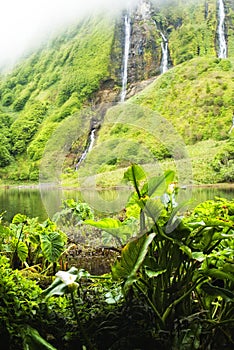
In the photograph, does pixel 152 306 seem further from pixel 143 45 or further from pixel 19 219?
pixel 143 45

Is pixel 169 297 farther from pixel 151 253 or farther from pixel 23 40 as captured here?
pixel 23 40

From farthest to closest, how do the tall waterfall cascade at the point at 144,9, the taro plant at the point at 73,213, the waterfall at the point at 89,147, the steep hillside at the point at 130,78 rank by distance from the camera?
the tall waterfall cascade at the point at 144,9, the steep hillside at the point at 130,78, the waterfall at the point at 89,147, the taro plant at the point at 73,213

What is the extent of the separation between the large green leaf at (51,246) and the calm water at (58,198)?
0.07 m

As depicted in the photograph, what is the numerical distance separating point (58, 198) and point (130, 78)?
1.21 meters

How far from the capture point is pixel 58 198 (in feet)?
4.38

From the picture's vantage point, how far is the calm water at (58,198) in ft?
4.17

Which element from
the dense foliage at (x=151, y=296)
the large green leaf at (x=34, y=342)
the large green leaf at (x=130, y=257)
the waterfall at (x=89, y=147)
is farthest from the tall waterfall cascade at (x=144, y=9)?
the large green leaf at (x=34, y=342)

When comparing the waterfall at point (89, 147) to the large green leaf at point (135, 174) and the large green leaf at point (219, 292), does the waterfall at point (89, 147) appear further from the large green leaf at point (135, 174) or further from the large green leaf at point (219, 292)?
the large green leaf at point (219, 292)

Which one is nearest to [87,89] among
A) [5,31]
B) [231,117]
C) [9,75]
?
[9,75]

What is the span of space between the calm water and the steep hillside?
7 cm

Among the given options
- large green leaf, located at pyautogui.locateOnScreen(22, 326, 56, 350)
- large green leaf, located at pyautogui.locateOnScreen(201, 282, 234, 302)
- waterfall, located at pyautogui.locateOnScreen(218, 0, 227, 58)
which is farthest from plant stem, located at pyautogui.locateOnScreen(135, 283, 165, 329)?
waterfall, located at pyautogui.locateOnScreen(218, 0, 227, 58)

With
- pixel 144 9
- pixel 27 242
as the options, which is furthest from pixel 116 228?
pixel 144 9

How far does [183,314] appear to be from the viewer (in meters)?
1.02

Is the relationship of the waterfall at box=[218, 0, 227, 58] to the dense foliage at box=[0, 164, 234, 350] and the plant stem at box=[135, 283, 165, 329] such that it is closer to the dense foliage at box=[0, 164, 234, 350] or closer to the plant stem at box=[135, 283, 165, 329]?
the dense foliage at box=[0, 164, 234, 350]
